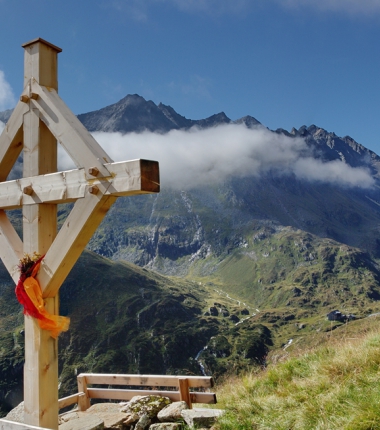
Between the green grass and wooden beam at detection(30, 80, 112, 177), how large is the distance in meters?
3.53

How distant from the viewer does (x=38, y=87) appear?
18.0 feet

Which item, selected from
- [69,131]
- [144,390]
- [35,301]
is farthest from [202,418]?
[69,131]

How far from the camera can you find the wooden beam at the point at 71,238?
4707mm

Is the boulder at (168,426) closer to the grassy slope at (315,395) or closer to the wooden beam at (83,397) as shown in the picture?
the grassy slope at (315,395)

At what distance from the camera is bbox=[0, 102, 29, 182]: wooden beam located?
5719 millimetres

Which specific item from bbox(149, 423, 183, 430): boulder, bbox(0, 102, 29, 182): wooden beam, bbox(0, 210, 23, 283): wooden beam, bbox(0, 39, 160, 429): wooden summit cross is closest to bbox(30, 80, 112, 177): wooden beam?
bbox(0, 39, 160, 429): wooden summit cross

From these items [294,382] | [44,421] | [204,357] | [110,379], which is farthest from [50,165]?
[204,357]

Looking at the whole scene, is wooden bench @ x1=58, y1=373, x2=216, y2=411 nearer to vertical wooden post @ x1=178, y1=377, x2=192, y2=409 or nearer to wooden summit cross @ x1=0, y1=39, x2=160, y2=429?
vertical wooden post @ x1=178, y1=377, x2=192, y2=409

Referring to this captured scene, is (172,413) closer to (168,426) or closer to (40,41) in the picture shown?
(168,426)

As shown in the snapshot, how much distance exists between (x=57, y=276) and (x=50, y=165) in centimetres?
153

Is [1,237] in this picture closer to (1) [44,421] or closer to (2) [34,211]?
(2) [34,211]

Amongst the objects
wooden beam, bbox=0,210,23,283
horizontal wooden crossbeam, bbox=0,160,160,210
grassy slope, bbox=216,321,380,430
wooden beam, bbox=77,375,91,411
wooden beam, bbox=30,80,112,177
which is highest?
wooden beam, bbox=30,80,112,177

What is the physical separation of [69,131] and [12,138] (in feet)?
4.09

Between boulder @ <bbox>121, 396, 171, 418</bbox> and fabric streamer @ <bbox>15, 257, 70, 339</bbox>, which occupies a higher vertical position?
fabric streamer @ <bbox>15, 257, 70, 339</bbox>
